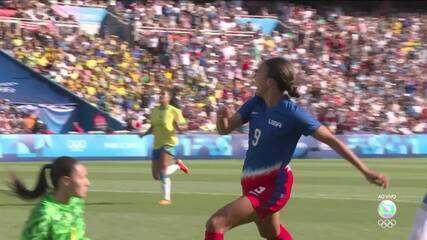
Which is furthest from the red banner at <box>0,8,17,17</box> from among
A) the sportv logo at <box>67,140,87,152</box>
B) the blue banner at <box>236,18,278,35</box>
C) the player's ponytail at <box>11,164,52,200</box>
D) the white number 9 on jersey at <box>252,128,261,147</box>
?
the player's ponytail at <box>11,164,52,200</box>

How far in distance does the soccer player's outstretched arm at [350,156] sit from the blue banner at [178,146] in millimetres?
20865

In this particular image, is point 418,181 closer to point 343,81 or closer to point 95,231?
point 95,231

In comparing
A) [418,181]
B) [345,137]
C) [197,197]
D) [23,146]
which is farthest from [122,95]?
[197,197]

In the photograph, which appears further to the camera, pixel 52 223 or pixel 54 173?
pixel 54 173

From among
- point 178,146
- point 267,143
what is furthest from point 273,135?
point 178,146

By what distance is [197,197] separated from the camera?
51.3 ft

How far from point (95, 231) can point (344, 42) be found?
1235 inches

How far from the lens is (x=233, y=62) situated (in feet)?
121

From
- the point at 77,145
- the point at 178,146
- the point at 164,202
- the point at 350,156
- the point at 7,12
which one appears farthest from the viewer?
the point at 7,12

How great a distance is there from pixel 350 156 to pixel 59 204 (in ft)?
7.47

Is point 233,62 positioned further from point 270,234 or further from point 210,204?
point 270,234

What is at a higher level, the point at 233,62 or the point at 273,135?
the point at 273,135

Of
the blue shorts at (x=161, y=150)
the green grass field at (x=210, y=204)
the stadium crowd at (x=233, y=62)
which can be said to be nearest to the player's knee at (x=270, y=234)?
the green grass field at (x=210, y=204)

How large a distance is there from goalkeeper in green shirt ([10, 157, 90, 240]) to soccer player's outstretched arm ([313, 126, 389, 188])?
207cm
